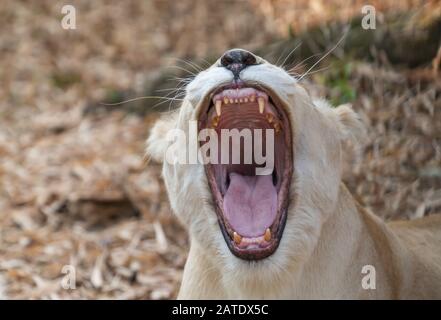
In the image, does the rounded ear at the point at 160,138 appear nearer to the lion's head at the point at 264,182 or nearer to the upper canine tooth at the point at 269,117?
the lion's head at the point at 264,182

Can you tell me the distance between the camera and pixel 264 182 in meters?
3.92

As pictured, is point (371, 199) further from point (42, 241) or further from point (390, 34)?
point (42, 241)

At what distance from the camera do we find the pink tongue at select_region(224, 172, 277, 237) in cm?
372

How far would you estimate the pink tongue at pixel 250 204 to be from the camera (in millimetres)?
3721

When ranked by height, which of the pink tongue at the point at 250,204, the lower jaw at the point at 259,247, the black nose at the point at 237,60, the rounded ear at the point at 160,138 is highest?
the black nose at the point at 237,60

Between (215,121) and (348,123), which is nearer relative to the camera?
(215,121)

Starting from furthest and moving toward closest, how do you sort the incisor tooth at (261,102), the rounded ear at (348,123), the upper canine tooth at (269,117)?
the rounded ear at (348,123), the upper canine tooth at (269,117), the incisor tooth at (261,102)

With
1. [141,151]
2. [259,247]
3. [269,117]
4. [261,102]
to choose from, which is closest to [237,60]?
[261,102]

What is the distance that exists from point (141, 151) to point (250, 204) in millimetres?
3746

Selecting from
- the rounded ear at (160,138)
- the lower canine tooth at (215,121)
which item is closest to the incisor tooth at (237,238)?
the lower canine tooth at (215,121)

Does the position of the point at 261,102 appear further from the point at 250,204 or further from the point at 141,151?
the point at 141,151

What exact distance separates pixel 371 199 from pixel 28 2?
7448 millimetres

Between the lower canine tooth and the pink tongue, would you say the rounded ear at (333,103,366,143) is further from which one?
the lower canine tooth

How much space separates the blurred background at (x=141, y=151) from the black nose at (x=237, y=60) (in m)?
0.35
